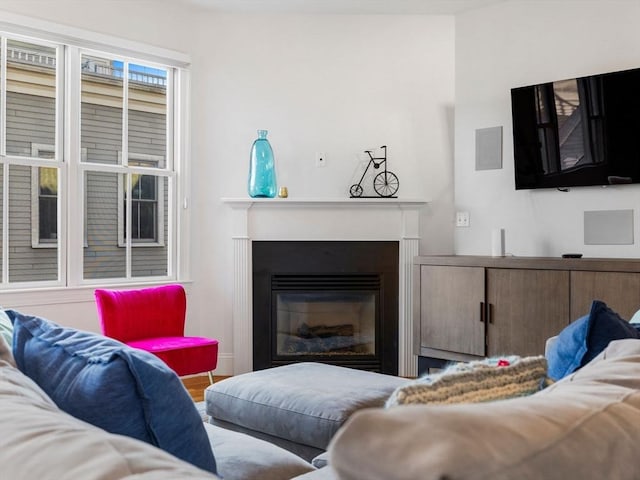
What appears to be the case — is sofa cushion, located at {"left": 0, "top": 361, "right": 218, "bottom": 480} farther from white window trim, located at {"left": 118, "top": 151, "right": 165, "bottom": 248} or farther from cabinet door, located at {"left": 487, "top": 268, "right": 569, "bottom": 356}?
white window trim, located at {"left": 118, "top": 151, "right": 165, "bottom": 248}

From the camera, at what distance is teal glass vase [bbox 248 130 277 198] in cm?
490

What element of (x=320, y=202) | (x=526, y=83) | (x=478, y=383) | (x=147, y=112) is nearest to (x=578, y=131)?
(x=526, y=83)

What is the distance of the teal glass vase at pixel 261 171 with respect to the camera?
4.90 meters

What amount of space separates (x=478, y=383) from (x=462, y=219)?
160 inches

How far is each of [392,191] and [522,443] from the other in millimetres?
4711

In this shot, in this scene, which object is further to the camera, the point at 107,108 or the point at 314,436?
the point at 107,108

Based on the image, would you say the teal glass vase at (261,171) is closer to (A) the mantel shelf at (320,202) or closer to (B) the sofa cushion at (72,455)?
(A) the mantel shelf at (320,202)

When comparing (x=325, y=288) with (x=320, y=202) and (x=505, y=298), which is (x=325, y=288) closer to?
(x=320, y=202)

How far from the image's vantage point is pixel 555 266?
372 centimetres

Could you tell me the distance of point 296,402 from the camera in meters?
2.34

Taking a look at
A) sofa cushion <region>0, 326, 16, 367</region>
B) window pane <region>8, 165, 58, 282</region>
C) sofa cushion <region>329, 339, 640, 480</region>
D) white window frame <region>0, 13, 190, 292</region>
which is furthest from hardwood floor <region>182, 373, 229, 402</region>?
sofa cushion <region>329, 339, 640, 480</region>

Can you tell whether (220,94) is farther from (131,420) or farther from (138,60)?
(131,420)

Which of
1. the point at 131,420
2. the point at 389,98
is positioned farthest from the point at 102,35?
the point at 131,420

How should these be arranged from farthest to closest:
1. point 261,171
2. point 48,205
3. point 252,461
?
point 261,171
point 48,205
point 252,461
